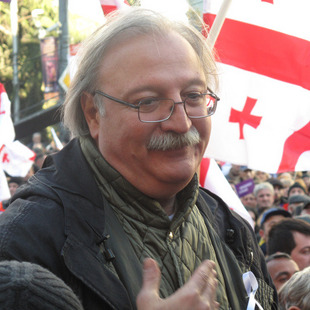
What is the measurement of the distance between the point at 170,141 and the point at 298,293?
1.35 m

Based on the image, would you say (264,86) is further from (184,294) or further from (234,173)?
(234,173)

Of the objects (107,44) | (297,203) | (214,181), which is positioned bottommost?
(297,203)

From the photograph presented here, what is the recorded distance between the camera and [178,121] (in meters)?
2.26

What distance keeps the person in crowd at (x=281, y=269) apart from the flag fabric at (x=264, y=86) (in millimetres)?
700

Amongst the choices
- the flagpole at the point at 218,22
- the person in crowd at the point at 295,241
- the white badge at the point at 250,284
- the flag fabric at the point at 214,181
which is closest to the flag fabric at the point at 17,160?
the person in crowd at the point at 295,241

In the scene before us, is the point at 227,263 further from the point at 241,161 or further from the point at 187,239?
the point at 241,161

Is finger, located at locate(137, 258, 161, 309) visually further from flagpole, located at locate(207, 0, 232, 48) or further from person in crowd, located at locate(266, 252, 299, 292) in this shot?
person in crowd, located at locate(266, 252, 299, 292)

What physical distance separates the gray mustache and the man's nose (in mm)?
19

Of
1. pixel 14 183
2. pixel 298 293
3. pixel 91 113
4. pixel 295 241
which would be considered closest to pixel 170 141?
pixel 91 113

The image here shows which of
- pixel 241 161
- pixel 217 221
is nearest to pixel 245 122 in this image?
pixel 241 161

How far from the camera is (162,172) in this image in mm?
2277

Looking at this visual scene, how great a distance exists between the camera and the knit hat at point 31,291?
5.05ft

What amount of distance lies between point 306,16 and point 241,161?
92 centimetres

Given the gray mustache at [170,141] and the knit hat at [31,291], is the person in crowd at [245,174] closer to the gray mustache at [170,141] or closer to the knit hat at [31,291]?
the gray mustache at [170,141]
